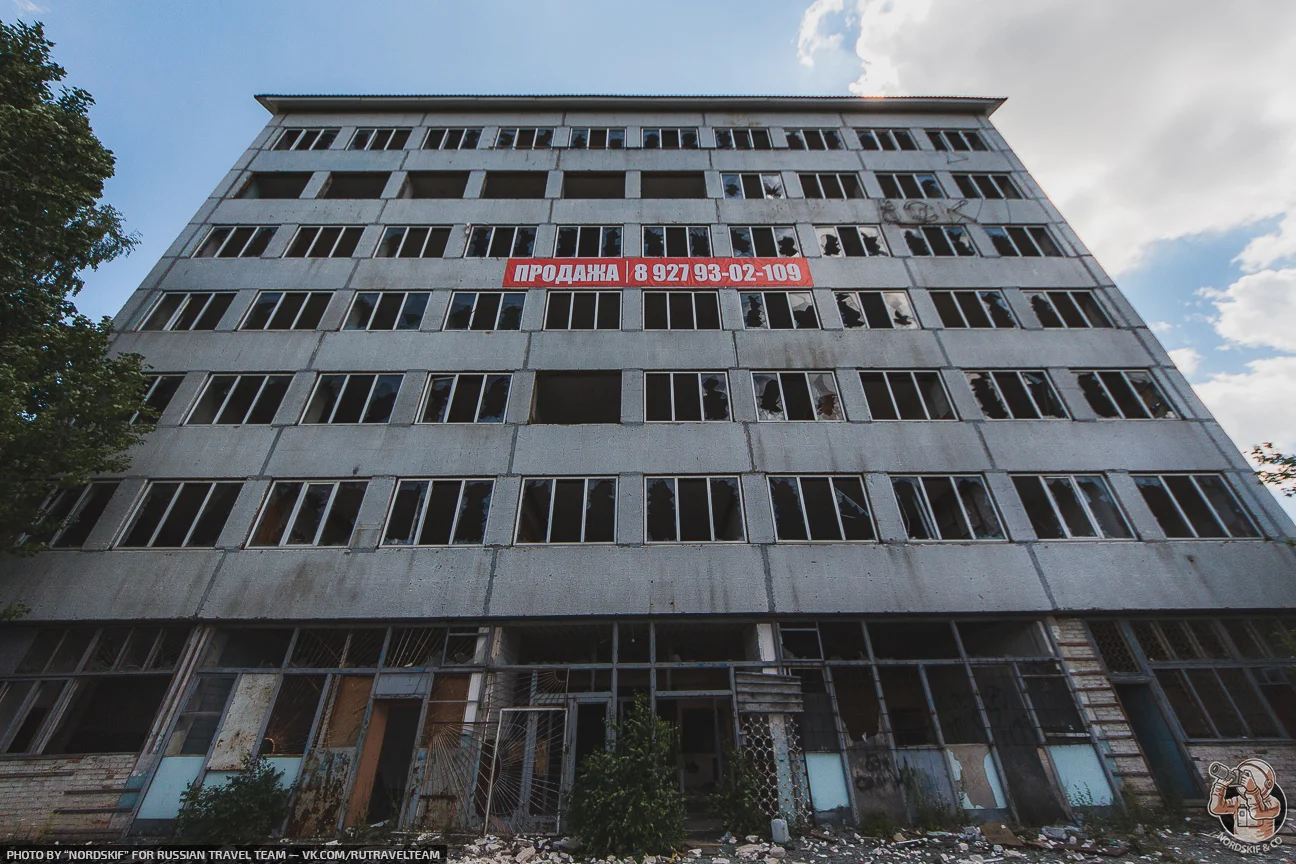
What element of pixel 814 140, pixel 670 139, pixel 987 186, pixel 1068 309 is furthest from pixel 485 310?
pixel 987 186

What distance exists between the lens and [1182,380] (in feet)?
47.4

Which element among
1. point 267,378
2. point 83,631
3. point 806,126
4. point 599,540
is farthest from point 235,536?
point 806,126

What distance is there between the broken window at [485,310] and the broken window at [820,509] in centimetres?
904

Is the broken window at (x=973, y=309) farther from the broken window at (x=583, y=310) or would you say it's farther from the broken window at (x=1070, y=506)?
the broken window at (x=583, y=310)

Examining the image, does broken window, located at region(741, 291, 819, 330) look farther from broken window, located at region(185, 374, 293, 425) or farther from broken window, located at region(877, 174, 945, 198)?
broken window, located at region(185, 374, 293, 425)

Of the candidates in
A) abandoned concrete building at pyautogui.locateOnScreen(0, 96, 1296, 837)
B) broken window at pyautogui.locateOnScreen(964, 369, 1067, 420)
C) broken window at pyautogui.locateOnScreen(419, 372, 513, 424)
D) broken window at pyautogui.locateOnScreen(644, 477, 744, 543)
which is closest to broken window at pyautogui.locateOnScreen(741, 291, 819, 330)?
abandoned concrete building at pyautogui.locateOnScreen(0, 96, 1296, 837)

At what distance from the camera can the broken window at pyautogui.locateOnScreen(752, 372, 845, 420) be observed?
45.8ft

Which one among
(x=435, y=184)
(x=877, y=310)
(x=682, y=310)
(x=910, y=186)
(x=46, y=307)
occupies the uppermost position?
(x=435, y=184)

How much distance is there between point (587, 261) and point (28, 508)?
47.1 ft

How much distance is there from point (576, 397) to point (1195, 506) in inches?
632

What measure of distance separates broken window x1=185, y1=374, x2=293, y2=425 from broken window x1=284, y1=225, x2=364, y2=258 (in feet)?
16.6

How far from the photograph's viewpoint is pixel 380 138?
20.7 meters

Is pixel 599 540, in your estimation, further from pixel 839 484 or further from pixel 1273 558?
pixel 1273 558

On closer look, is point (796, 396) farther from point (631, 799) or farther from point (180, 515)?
point (180, 515)
